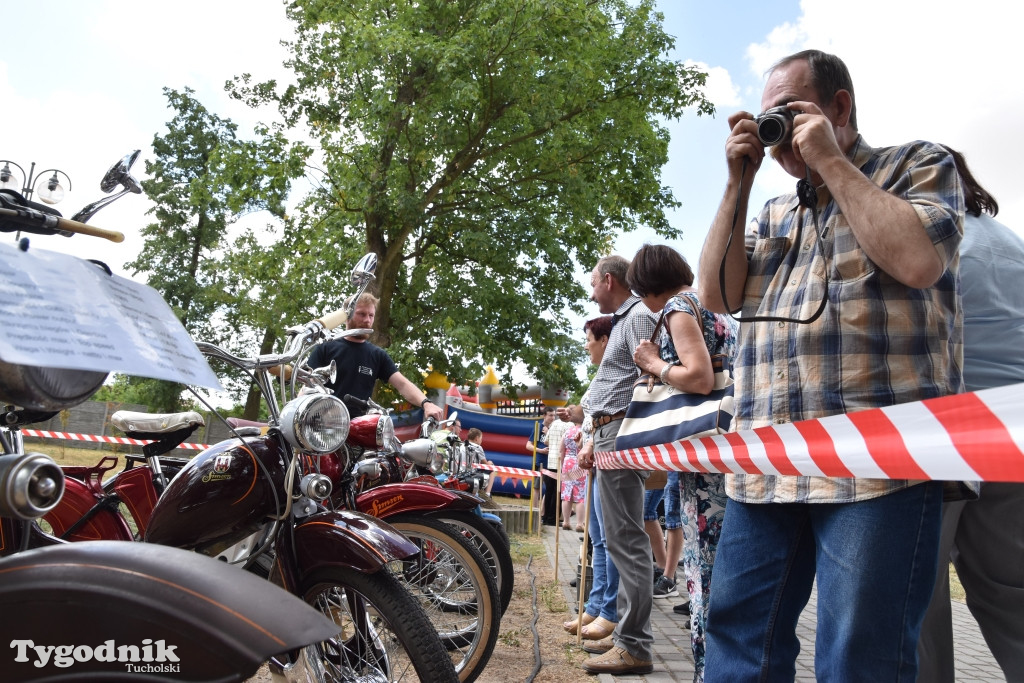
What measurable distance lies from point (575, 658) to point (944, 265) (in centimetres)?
319

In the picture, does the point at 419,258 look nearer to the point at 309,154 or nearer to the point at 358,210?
the point at 358,210

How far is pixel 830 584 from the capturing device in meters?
1.69

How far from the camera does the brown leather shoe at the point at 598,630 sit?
14.5 feet

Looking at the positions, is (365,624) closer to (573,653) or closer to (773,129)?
(773,129)

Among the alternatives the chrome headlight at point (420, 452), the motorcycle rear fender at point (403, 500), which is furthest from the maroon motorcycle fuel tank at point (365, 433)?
the chrome headlight at point (420, 452)

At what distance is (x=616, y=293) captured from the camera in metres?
4.61

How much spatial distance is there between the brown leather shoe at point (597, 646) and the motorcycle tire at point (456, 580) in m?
1.05

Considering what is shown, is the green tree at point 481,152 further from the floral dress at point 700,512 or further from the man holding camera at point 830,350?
the man holding camera at point 830,350

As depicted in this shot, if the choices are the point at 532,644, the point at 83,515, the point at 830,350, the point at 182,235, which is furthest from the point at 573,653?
the point at 182,235

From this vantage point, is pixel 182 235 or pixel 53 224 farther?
pixel 182 235

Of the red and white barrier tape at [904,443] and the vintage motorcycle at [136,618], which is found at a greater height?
the red and white barrier tape at [904,443]

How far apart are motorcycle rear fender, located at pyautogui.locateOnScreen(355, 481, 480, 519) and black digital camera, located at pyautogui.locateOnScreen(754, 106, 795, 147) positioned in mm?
2213

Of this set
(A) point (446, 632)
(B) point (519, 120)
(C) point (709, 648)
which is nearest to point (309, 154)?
(B) point (519, 120)

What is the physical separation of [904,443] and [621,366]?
2.72m
